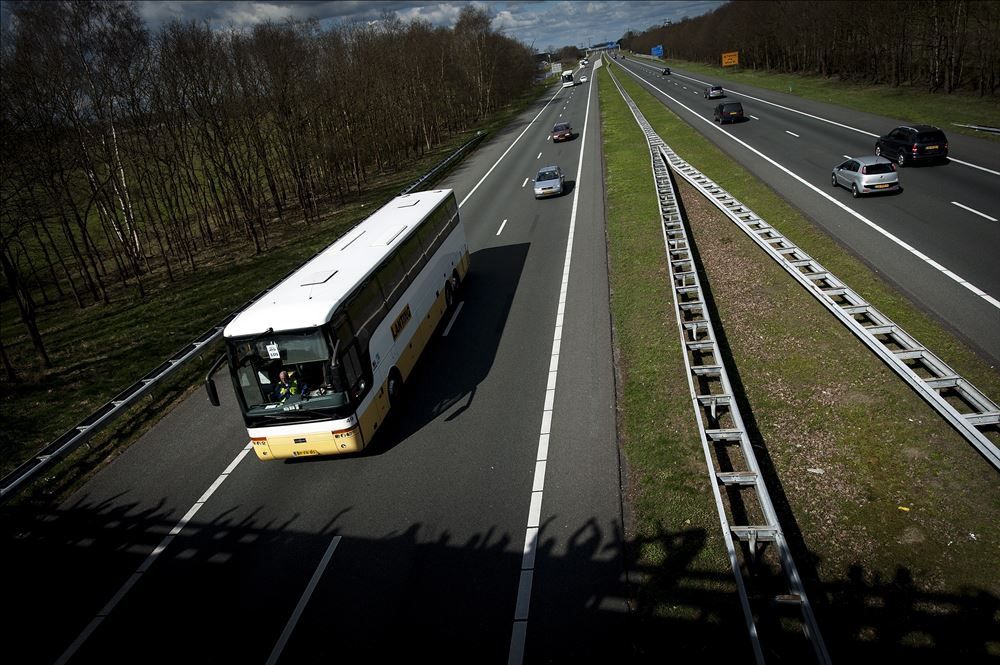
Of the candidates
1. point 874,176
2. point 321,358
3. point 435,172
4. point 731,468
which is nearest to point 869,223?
point 874,176

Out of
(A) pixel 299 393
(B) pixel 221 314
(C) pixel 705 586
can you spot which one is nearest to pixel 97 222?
(B) pixel 221 314

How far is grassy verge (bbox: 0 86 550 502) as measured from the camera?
13.3 metres

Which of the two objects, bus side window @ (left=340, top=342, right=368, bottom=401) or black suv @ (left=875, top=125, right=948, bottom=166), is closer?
bus side window @ (left=340, top=342, right=368, bottom=401)

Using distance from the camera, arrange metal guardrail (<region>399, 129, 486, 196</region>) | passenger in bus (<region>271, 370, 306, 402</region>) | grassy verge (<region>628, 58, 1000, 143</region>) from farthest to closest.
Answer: metal guardrail (<region>399, 129, 486, 196</region>) → grassy verge (<region>628, 58, 1000, 143</region>) → passenger in bus (<region>271, 370, 306, 402</region>)

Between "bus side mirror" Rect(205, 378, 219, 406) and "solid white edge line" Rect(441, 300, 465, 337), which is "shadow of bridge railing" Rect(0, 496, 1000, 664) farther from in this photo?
"solid white edge line" Rect(441, 300, 465, 337)

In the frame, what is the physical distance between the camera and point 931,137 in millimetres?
25250

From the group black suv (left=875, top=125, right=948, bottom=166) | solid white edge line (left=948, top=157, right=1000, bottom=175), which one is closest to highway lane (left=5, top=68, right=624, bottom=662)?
black suv (left=875, top=125, right=948, bottom=166)

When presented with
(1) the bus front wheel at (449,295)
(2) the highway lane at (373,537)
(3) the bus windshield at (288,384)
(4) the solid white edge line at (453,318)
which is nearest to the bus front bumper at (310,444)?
(3) the bus windshield at (288,384)

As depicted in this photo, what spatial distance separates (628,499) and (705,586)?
1968mm

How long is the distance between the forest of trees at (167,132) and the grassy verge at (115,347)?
1.17m

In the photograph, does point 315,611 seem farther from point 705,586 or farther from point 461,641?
point 705,586

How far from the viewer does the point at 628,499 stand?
8938mm

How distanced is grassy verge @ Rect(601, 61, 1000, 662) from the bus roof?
6.44m

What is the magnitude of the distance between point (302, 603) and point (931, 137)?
31.7m
